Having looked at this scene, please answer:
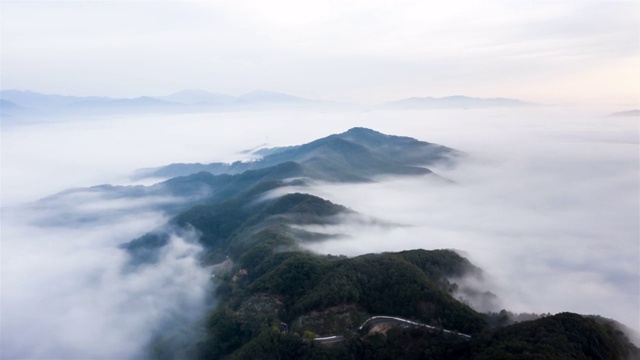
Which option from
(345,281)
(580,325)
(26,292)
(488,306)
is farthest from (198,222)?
(580,325)

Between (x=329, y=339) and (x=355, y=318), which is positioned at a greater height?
(x=355, y=318)

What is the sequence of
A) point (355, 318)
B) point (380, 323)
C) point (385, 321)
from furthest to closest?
point (355, 318) → point (385, 321) → point (380, 323)

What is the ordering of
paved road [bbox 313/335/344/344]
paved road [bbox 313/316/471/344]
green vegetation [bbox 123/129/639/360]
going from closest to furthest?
green vegetation [bbox 123/129/639/360] < paved road [bbox 313/316/471/344] < paved road [bbox 313/335/344/344]

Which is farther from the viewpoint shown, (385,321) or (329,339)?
(385,321)

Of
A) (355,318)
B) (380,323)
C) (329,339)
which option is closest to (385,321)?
(380,323)

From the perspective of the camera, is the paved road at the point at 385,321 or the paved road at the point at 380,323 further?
the paved road at the point at 385,321

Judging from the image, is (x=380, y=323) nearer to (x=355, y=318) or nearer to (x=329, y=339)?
(x=355, y=318)

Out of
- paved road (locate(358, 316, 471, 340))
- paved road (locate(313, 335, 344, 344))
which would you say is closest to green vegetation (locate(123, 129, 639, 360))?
paved road (locate(313, 335, 344, 344))

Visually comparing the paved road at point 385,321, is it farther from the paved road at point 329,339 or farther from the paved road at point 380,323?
the paved road at point 329,339

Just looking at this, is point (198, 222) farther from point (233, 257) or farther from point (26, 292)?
point (26, 292)

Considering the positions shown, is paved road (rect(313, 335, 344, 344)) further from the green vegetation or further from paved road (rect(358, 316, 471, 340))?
paved road (rect(358, 316, 471, 340))

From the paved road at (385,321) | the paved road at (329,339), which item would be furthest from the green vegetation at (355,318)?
the paved road at (385,321)
